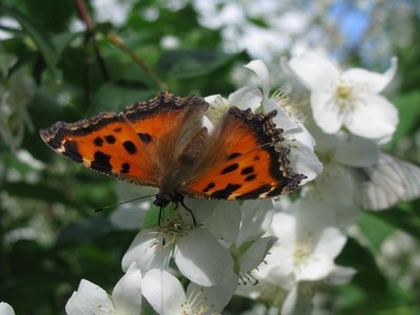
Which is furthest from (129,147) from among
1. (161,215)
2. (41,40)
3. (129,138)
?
(41,40)

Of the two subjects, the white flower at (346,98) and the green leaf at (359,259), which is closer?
the white flower at (346,98)

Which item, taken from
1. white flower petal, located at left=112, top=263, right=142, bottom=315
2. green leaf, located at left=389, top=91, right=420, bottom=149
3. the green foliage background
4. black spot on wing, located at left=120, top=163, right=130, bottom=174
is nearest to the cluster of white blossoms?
white flower petal, located at left=112, top=263, right=142, bottom=315

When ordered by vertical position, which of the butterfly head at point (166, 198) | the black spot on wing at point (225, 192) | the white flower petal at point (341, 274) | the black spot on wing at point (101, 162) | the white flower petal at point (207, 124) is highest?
the white flower petal at point (207, 124)

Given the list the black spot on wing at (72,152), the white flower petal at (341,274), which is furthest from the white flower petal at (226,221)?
the white flower petal at (341,274)

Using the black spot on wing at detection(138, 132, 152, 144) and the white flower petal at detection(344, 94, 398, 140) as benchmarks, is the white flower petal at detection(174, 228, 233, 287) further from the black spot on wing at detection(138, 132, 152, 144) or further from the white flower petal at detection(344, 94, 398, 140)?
the white flower petal at detection(344, 94, 398, 140)

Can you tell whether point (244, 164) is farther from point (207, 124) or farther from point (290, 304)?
point (290, 304)

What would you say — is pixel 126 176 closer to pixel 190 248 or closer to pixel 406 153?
pixel 190 248

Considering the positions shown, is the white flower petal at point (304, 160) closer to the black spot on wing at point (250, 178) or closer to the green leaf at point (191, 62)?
the black spot on wing at point (250, 178)
